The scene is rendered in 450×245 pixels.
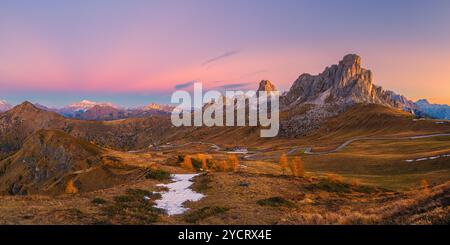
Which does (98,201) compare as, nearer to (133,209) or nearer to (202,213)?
(133,209)

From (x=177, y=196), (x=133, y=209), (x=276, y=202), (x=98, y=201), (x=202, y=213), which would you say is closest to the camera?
(x=202, y=213)

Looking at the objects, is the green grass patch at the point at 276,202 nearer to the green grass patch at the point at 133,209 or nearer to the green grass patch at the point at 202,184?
the green grass patch at the point at 202,184

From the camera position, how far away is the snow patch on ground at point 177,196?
31.0 metres

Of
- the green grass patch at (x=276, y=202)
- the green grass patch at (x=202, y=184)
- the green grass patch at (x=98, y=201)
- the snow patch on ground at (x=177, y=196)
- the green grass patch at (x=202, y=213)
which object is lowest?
the snow patch on ground at (x=177, y=196)

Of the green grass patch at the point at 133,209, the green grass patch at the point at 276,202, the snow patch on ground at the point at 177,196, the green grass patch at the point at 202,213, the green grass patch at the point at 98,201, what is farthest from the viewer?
the snow patch on ground at the point at 177,196

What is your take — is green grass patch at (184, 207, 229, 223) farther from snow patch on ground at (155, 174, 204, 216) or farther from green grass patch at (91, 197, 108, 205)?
green grass patch at (91, 197, 108, 205)

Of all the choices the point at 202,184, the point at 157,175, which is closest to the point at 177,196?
the point at 202,184

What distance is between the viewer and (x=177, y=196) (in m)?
37.0

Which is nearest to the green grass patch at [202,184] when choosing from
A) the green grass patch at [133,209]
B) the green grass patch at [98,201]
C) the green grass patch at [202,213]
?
the green grass patch at [133,209]

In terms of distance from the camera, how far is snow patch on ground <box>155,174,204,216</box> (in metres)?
31.0

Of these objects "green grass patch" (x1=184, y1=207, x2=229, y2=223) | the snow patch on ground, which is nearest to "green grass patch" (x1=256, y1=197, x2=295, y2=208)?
"green grass patch" (x1=184, y1=207, x2=229, y2=223)
